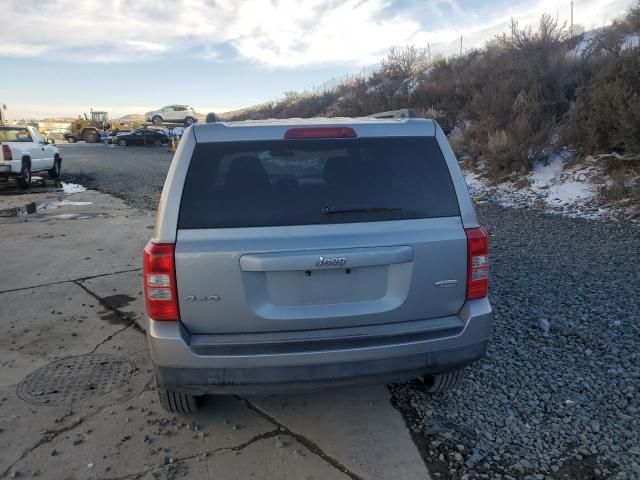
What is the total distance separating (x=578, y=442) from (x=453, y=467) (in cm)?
79

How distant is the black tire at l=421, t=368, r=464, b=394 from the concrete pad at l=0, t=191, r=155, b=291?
482 centimetres

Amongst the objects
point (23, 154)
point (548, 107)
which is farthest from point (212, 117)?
point (23, 154)

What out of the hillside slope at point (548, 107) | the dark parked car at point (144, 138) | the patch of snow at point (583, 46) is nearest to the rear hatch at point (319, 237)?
the hillside slope at point (548, 107)

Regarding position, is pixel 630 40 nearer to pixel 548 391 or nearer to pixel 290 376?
pixel 548 391

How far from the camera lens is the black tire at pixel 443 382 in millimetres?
3242

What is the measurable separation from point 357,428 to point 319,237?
4.38 feet

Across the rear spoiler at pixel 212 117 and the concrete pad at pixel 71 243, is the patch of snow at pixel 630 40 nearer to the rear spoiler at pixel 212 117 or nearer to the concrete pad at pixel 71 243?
the concrete pad at pixel 71 243

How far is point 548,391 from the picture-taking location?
3.41m

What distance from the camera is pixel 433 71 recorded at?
23.7 metres

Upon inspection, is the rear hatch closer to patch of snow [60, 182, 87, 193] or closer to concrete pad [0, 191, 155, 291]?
concrete pad [0, 191, 155, 291]

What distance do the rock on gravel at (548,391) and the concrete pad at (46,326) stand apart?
9.30 feet

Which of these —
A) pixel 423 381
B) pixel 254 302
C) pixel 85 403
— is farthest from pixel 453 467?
pixel 85 403

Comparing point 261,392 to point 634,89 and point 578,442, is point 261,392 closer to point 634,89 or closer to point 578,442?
point 578,442

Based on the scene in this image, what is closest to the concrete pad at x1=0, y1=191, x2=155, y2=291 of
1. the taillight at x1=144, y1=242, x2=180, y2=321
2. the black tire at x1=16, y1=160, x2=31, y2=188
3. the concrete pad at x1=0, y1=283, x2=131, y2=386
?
the concrete pad at x1=0, y1=283, x2=131, y2=386
